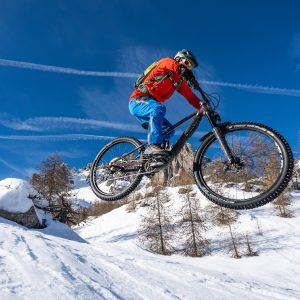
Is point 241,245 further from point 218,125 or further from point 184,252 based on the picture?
point 218,125

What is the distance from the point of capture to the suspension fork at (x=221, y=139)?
5.88 metres

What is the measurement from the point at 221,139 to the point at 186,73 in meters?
1.40

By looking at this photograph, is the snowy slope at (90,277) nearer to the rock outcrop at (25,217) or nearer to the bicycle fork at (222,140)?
the bicycle fork at (222,140)

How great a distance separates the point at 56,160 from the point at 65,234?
9.63 metres

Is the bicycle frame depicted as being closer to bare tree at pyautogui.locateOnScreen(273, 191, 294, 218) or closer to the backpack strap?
the backpack strap

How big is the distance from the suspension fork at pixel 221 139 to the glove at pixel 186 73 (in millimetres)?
761

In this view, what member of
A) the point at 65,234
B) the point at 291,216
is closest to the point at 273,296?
the point at 65,234

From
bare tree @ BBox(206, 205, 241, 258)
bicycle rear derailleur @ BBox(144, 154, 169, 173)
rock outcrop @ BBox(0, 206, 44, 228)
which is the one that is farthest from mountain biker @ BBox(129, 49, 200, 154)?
bare tree @ BBox(206, 205, 241, 258)

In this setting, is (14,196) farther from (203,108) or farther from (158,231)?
(158,231)

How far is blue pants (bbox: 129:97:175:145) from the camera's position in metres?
6.50

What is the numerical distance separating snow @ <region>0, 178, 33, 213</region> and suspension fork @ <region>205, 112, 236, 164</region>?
17.8 m

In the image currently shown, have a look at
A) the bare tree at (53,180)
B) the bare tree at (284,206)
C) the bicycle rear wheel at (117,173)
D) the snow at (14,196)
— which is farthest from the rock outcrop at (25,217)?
the bare tree at (284,206)

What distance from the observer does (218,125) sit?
6.23 meters

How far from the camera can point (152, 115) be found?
257 inches
